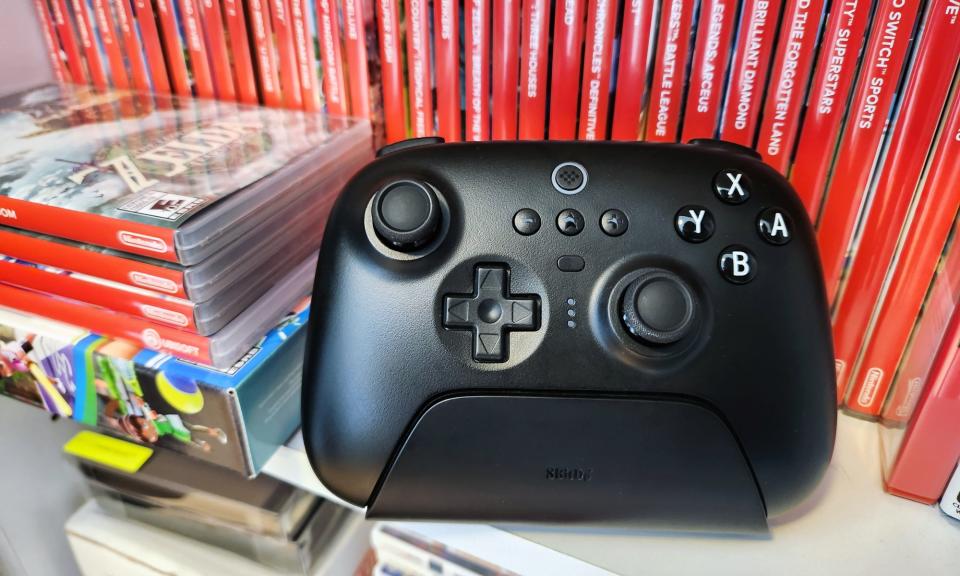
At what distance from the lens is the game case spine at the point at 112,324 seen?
1.46ft

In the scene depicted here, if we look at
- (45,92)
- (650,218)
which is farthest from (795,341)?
(45,92)

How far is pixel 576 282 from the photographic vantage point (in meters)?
0.37

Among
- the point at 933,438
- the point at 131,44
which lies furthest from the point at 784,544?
the point at 131,44

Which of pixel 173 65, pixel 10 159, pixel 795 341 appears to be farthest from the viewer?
pixel 173 65

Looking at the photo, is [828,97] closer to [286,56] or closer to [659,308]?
[659,308]

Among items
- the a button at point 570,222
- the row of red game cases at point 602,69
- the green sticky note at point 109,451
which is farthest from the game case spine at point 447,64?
the green sticky note at point 109,451

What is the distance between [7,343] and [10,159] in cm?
13

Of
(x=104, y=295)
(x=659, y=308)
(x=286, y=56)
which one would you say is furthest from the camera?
(x=286, y=56)

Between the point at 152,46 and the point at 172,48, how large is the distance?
0.07 feet

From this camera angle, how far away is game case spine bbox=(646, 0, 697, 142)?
0.45 m

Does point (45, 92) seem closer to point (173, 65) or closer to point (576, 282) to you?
point (173, 65)

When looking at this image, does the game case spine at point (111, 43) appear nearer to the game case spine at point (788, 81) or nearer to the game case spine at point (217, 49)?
the game case spine at point (217, 49)

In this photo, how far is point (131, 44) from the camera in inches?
24.1

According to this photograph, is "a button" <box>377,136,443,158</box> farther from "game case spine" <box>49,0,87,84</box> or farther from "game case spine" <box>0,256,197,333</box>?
"game case spine" <box>49,0,87,84</box>
